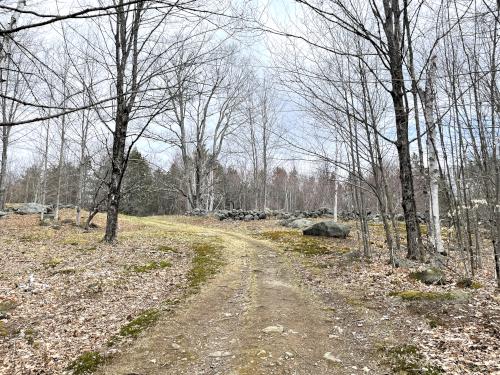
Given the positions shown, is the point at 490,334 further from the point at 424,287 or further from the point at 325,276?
the point at 325,276

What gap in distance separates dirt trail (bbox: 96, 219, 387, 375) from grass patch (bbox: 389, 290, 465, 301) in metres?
1.20

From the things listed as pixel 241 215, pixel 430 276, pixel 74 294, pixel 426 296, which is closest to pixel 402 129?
pixel 430 276

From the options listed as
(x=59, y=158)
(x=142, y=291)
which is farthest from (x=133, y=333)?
(x=59, y=158)

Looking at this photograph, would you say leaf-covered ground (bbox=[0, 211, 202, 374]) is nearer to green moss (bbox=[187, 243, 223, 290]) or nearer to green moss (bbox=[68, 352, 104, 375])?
green moss (bbox=[68, 352, 104, 375])

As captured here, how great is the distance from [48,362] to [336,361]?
137 inches

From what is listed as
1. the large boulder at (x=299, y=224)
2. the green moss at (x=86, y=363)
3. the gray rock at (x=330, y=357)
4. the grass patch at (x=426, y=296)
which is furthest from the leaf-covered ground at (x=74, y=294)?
the large boulder at (x=299, y=224)

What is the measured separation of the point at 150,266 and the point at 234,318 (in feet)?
13.1

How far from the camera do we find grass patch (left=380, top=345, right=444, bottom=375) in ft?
13.7

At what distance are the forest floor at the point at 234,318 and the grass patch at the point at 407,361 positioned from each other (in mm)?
12

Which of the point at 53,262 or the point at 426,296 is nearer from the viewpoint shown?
the point at 426,296

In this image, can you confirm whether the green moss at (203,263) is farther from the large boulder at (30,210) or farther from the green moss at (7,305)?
the large boulder at (30,210)

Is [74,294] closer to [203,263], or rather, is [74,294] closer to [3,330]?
[3,330]

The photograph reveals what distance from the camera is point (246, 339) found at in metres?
5.19

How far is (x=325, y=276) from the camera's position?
361 inches
